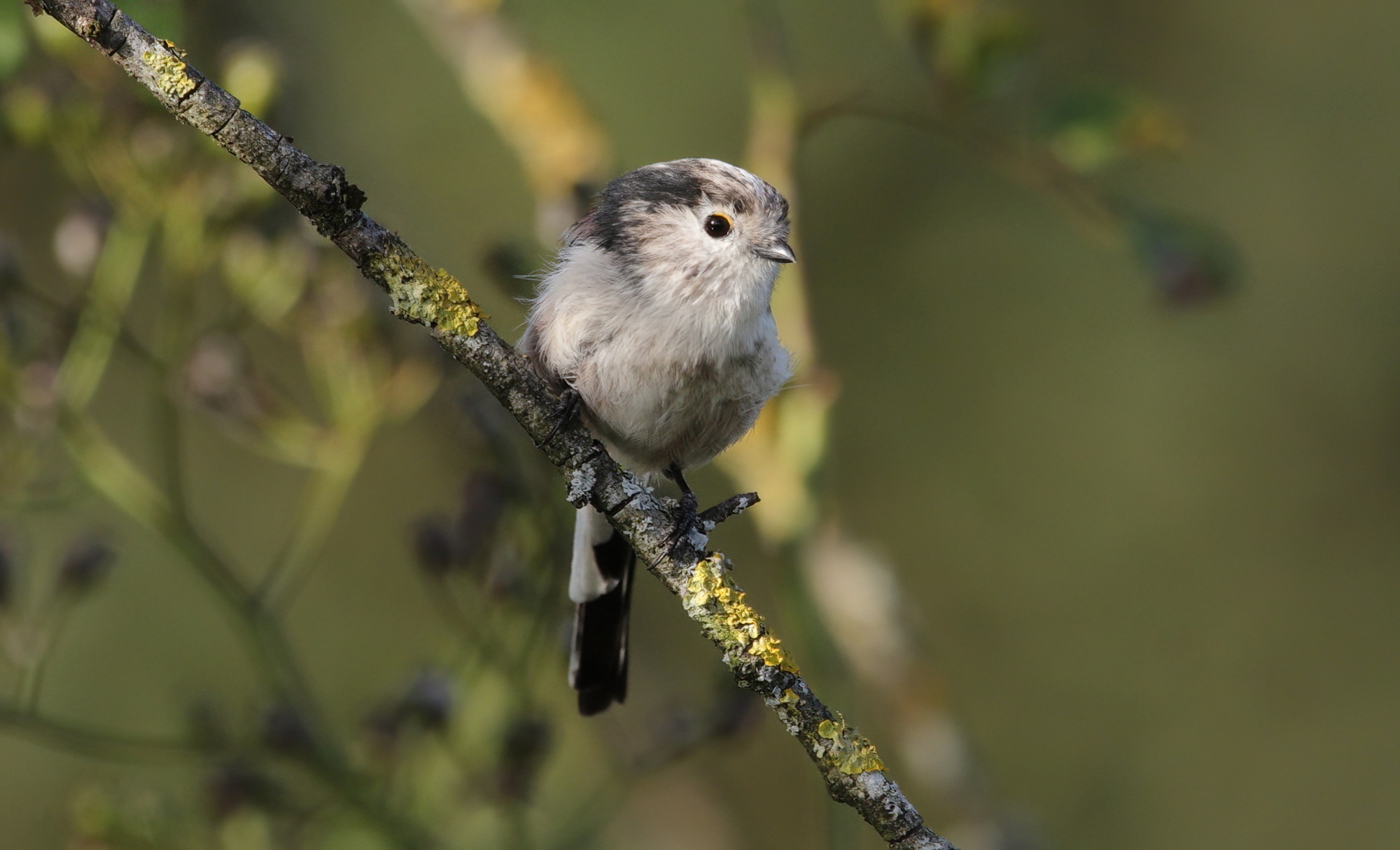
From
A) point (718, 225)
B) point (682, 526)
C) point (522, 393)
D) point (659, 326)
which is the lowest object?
point (682, 526)

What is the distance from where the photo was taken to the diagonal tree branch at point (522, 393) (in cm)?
156

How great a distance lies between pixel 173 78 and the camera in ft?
5.07

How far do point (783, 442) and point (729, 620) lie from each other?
4.07ft

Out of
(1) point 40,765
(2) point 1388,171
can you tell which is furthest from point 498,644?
(2) point 1388,171

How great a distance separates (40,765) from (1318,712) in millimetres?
5616

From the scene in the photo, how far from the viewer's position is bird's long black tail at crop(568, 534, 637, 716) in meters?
2.82

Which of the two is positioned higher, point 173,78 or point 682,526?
point 173,78

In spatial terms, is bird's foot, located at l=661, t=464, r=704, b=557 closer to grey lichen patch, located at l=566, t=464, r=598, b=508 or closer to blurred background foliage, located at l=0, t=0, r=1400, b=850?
grey lichen patch, located at l=566, t=464, r=598, b=508

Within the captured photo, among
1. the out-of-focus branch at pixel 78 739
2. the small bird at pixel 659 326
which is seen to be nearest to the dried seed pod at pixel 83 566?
the out-of-focus branch at pixel 78 739

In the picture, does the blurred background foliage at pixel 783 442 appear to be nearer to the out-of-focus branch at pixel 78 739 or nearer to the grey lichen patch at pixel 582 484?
the out-of-focus branch at pixel 78 739

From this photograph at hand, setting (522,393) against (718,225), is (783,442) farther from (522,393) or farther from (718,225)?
(522,393)

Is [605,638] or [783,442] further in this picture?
[783,442]

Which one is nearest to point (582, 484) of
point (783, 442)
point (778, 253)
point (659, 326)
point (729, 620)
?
point (729, 620)

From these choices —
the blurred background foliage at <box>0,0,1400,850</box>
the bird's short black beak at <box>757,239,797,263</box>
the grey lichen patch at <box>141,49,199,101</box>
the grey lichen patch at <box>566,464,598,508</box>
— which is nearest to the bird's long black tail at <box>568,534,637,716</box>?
the blurred background foliage at <box>0,0,1400,850</box>
